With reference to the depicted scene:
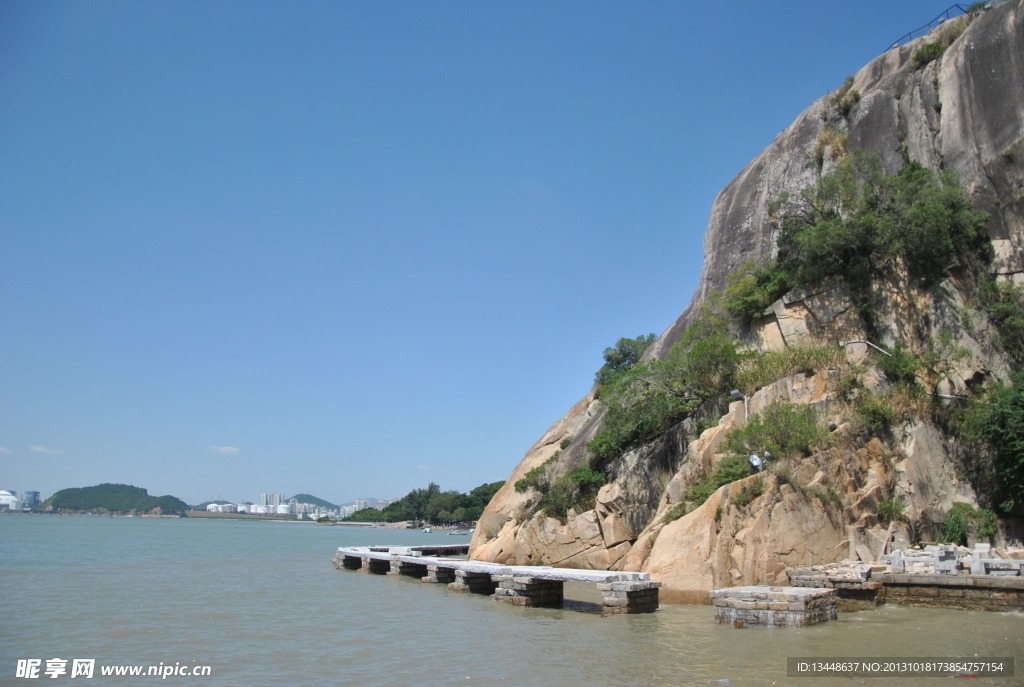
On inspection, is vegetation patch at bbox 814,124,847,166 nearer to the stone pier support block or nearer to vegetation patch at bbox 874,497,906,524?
vegetation patch at bbox 874,497,906,524

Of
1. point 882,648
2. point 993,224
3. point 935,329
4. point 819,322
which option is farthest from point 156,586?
point 993,224

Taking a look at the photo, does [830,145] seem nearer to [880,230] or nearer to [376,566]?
[880,230]

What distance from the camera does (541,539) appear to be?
2588 centimetres

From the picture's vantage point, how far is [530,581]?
61.2 feet

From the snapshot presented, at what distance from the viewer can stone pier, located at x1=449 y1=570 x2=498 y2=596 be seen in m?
21.8

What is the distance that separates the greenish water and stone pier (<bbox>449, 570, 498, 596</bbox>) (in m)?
0.73

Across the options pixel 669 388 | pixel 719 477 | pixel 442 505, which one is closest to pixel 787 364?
pixel 669 388

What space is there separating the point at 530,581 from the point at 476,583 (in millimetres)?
3827

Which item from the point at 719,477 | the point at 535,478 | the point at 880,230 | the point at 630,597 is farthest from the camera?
the point at 535,478

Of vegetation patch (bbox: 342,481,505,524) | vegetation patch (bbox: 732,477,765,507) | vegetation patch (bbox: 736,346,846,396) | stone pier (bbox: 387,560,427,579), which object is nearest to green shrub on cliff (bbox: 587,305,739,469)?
vegetation patch (bbox: 736,346,846,396)

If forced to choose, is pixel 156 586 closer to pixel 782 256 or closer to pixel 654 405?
pixel 654 405

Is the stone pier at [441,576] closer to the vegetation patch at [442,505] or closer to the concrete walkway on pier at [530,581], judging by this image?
the concrete walkway on pier at [530,581]

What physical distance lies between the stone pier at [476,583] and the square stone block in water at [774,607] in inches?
349

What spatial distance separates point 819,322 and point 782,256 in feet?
10.7
